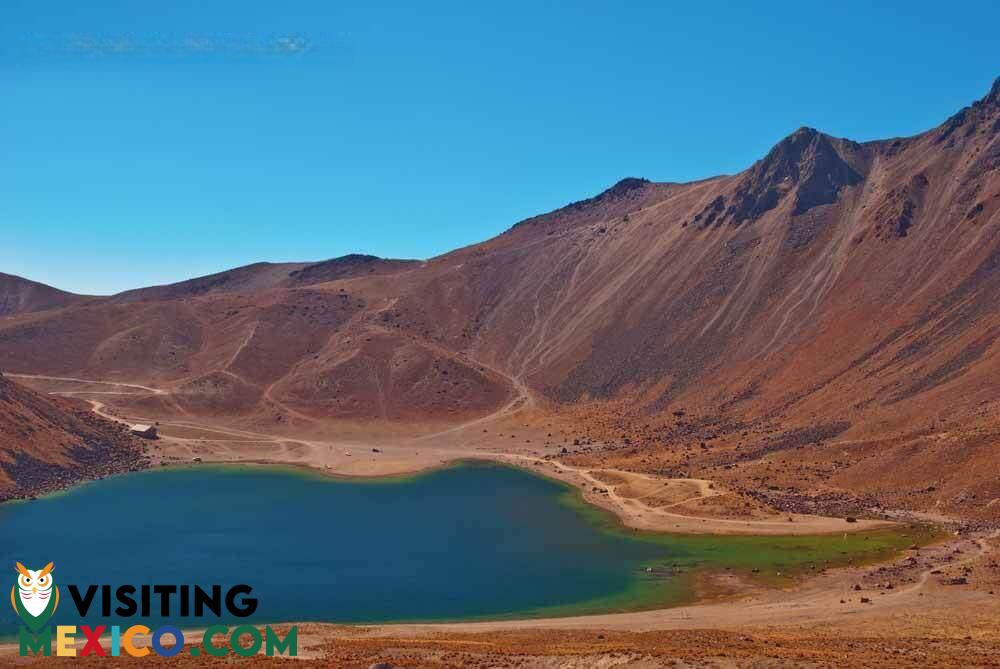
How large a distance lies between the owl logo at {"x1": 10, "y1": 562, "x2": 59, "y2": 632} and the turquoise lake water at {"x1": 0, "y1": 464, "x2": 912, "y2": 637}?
25.4 inches

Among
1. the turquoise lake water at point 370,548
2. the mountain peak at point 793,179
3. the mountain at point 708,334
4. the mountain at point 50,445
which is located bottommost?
the turquoise lake water at point 370,548

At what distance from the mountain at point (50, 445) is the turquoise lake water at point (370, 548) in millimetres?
3637

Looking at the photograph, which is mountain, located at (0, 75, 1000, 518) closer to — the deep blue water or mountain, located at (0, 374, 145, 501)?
mountain, located at (0, 374, 145, 501)

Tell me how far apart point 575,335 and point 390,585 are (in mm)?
91672

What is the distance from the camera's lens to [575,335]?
143 metres

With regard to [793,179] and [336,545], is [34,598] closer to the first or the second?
[336,545]

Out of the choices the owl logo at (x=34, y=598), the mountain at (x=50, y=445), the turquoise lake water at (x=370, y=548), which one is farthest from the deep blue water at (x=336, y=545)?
the mountain at (x=50, y=445)

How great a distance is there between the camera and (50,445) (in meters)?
92.9

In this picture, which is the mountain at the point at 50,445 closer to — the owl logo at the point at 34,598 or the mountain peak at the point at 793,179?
the owl logo at the point at 34,598

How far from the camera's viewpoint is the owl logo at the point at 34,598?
4595 cm

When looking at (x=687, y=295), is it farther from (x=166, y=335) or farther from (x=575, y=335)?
(x=166, y=335)

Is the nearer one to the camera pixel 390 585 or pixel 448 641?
pixel 448 641

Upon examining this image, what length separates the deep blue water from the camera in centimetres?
5266

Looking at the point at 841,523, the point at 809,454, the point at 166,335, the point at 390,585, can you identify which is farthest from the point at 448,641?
the point at 166,335
